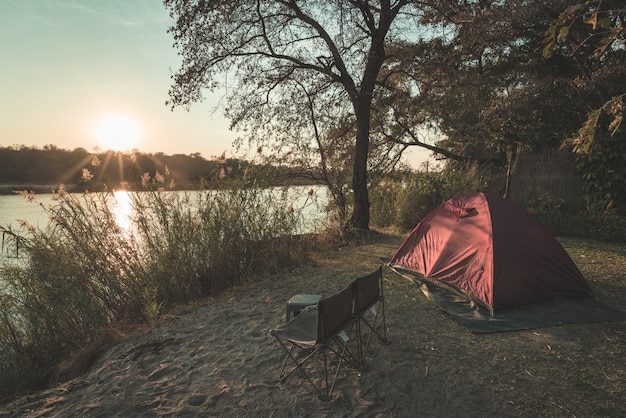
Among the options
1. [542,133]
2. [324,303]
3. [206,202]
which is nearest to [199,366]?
[324,303]

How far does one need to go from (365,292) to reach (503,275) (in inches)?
89.6

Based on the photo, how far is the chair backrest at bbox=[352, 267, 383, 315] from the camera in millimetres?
3514

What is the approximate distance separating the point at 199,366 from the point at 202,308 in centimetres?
168

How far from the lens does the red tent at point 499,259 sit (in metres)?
4.99

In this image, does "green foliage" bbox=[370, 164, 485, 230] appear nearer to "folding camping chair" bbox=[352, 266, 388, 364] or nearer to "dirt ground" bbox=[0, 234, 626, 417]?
"dirt ground" bbox=[0, 234, 626, 417]

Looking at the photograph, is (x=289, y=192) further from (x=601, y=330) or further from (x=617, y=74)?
(x=617, y=74)

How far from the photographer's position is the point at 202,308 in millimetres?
5395

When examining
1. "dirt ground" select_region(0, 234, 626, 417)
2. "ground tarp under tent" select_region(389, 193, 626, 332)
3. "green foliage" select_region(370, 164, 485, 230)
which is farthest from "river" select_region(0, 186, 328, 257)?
"ground tarp under tent" select_region(389, 193, 626, 332)

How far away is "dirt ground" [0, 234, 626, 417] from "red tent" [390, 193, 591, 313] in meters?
0.62

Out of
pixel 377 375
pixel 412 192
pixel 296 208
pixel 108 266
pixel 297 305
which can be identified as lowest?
pixel 377 375

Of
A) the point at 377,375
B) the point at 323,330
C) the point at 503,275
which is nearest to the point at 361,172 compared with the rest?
the point at 503,275

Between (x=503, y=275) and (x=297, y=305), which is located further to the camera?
(x=503, y=275)

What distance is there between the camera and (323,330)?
9.84 ft

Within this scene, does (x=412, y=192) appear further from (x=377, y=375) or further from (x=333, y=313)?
(x=333, y=313)
